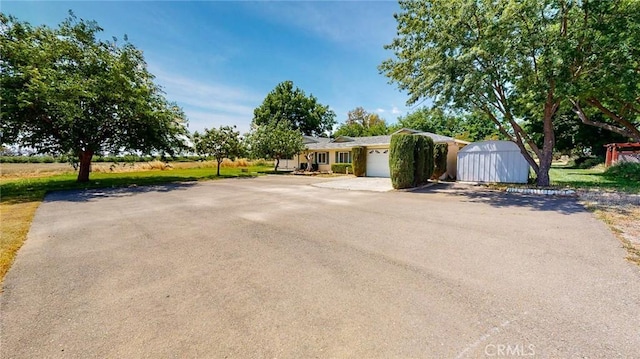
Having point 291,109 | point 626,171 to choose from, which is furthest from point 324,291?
point 291,109

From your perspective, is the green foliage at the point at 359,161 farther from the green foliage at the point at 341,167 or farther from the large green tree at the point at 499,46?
the large green tree at the point at 499,46

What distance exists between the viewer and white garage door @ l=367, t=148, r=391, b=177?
65.9 feet

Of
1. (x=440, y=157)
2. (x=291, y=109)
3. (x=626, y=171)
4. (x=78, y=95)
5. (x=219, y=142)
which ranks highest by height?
(x=291, y=109)

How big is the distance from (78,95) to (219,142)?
33.0 feet

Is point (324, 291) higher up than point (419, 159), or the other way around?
point (419, 159)

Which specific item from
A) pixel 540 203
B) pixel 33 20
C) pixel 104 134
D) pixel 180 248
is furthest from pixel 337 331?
pixel 33 20

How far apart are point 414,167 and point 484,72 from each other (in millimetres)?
4959

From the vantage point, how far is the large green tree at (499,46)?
9.19 m

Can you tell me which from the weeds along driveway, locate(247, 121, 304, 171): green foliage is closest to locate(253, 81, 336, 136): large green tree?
locate(247, 121, 304, 171): green foliage

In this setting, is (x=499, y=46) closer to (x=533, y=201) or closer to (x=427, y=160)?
(x=533, y=201)

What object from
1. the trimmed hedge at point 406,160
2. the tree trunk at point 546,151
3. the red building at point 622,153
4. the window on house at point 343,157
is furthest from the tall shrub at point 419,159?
the red building at point 622,153

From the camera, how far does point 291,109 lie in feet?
131

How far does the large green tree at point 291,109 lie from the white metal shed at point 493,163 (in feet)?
88.7

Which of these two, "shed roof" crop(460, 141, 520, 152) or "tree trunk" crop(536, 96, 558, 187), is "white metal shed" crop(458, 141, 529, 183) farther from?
"tree trunk" crop(536, 96, 558, 187)
